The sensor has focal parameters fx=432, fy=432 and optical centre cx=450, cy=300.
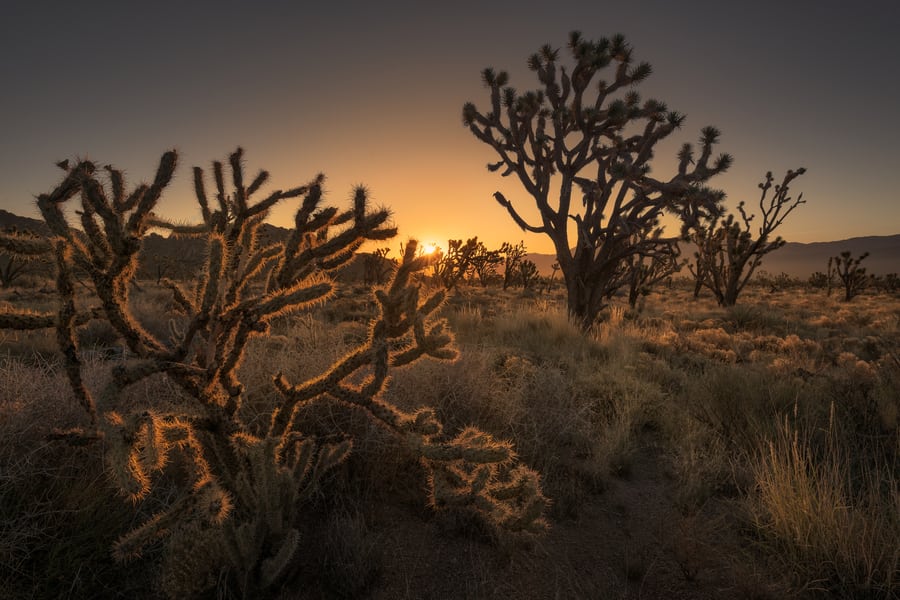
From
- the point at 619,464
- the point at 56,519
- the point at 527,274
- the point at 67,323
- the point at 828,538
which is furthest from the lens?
the point at 527,274

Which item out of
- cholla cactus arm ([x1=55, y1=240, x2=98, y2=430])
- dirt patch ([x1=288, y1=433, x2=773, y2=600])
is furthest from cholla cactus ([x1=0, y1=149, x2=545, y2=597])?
dirt patch ([x1=288, y1=433, x2=773, y2=600])

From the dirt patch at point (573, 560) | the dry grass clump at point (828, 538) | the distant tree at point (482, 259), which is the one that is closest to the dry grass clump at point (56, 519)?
the dirt patch at point (573, 560)

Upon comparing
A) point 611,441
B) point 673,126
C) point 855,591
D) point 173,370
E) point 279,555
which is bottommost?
point 855,591

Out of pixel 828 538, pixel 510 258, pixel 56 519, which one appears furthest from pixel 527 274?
pixel 56 519

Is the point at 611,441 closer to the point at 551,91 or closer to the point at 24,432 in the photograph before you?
the point at 24,432

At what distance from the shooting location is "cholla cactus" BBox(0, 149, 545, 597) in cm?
150

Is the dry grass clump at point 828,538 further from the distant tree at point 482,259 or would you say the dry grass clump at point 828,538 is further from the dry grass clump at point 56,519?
the distant tree at point 482,259

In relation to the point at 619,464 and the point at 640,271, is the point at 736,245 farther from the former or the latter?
the point at 619,464

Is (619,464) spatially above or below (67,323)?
below

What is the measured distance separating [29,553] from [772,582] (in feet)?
11.6

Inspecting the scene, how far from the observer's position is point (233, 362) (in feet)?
6.12

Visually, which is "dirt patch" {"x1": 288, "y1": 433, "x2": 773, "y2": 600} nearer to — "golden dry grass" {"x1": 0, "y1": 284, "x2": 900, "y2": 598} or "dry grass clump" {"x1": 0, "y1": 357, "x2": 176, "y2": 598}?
"golden dry grass" {"x1": 0, "y1": 284, "x2": 900, "y2": 598}

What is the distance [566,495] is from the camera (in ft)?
9.75

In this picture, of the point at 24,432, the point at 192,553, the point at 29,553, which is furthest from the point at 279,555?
the point at 24,432
